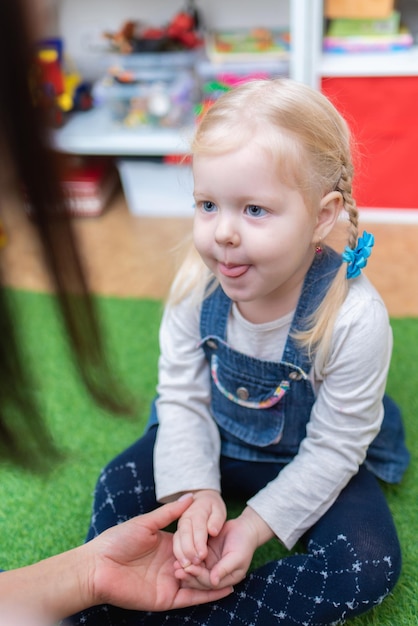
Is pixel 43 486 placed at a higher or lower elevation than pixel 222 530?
lower

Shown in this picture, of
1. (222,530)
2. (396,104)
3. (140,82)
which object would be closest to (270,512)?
(222,530)

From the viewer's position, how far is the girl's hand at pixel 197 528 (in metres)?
0.76

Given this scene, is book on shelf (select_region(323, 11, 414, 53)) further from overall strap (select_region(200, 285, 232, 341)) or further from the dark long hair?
the dark long hair

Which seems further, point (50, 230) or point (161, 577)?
point (161, 577)

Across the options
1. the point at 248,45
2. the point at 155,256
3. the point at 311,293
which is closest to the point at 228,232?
the point at 311,293

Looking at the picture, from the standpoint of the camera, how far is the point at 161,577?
0.78 meters

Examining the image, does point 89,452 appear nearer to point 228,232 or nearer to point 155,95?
point 228,232

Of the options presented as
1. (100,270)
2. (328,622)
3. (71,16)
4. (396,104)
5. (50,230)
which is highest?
(50,230)

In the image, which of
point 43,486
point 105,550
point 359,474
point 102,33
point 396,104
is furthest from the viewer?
point 102,33

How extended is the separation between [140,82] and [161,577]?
135cm

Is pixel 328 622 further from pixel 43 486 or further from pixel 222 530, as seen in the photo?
pixel 43 486

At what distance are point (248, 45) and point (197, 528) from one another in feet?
4.20

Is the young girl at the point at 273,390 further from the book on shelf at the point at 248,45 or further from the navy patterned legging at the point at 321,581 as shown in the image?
the book on shelf at the point at 248,45

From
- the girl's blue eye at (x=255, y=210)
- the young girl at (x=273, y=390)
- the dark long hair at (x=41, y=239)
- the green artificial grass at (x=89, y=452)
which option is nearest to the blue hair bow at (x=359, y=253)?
the young girl at (x=273, y=390)
